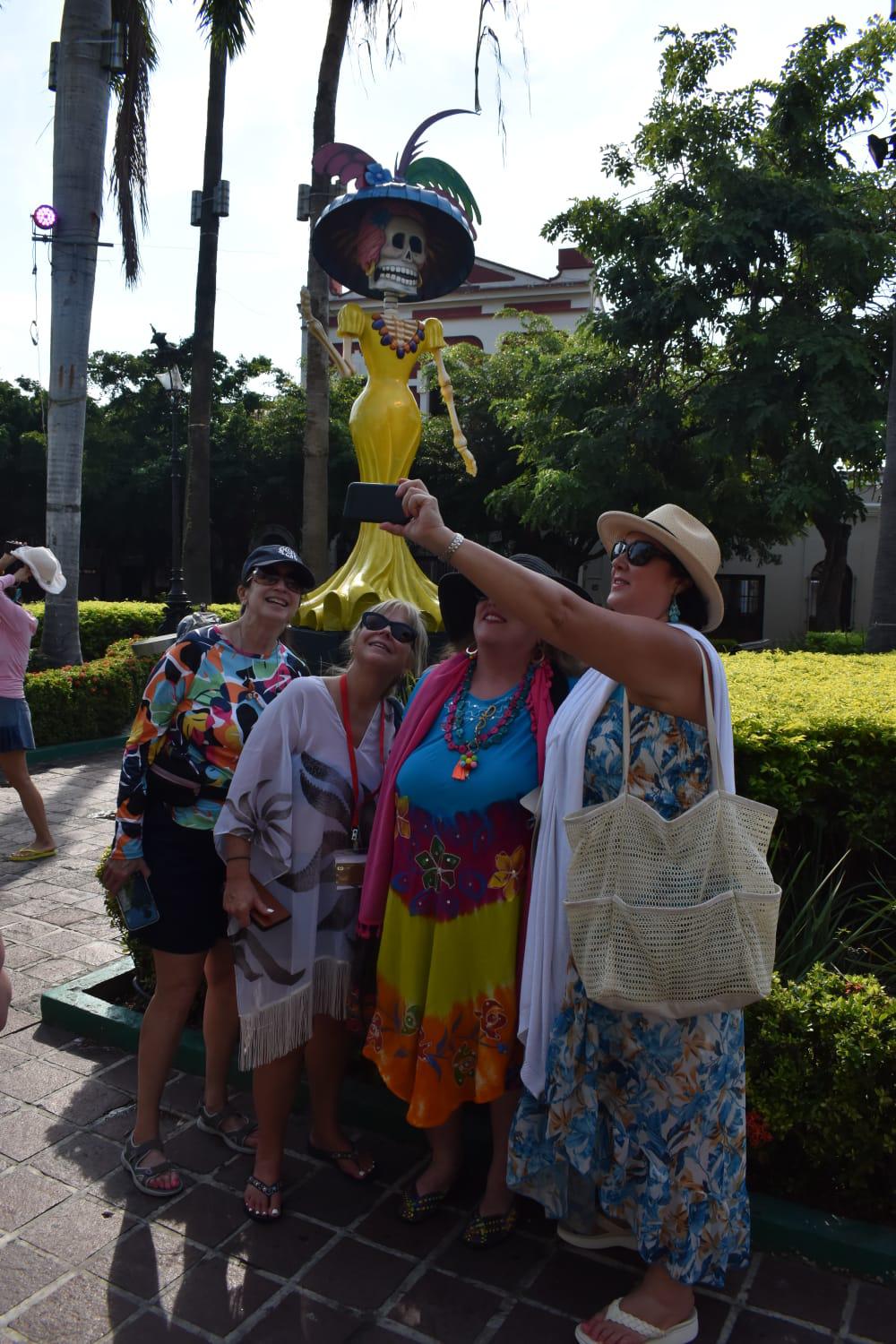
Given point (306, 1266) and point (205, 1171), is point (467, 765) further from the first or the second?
point (205, 1171)

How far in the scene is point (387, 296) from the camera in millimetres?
6969

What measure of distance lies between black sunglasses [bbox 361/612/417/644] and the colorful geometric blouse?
0.48 m

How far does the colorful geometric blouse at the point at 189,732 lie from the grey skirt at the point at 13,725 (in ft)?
10.6

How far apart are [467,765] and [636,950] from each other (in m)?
0.65

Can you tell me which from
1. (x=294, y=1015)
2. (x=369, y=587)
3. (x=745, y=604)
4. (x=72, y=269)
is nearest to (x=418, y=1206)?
(x=294, y=1015)

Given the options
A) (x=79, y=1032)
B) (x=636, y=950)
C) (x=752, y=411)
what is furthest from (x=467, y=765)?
(x=752, y=411)

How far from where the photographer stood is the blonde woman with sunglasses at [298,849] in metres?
2.62

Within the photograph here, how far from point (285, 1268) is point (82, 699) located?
7904 mm

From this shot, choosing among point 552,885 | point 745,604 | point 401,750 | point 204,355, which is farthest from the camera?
point 745,604

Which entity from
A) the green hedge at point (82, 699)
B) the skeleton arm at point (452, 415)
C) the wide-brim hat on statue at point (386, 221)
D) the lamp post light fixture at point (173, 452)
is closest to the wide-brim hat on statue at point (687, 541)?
the skeleton arm at point (452, 415)

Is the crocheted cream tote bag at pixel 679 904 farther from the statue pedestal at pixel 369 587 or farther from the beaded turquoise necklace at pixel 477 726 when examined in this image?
the statue pedestal at pixel 369 587

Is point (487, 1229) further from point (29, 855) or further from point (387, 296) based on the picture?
point (387, 296)

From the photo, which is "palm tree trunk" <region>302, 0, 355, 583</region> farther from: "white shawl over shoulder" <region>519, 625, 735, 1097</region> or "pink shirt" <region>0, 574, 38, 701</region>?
"white shawl over shoulder" <region>519, 625, 735, 1097</region>

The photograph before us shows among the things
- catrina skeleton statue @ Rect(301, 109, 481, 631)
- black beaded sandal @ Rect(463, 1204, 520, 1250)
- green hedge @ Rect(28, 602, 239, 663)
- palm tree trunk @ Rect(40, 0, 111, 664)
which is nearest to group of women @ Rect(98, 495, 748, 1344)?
black beaded sandal @ Rect(463, 1204, 520, 1250)
